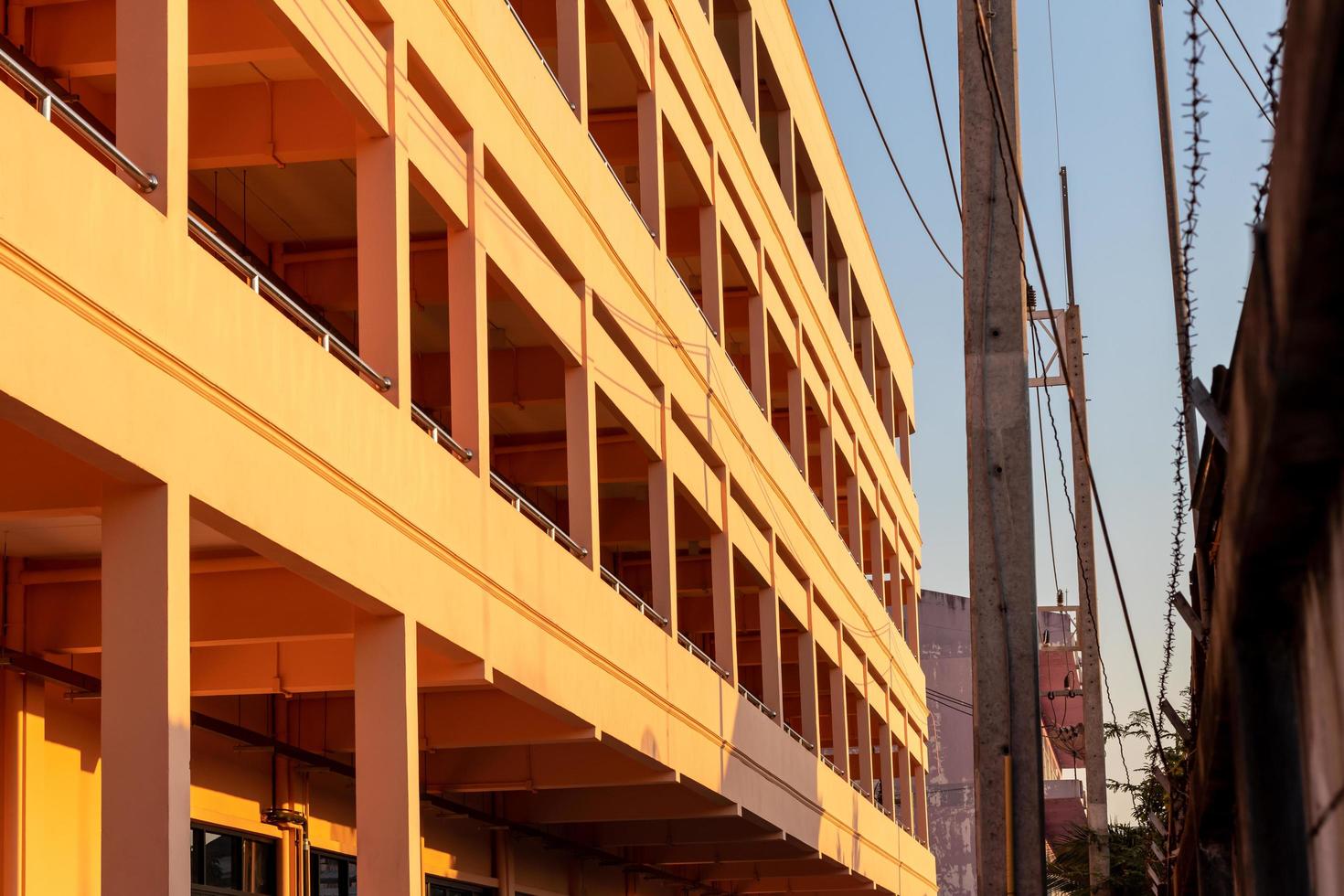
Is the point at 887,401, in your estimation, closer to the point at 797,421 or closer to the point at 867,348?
the point at 867,348

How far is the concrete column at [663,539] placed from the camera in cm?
2016

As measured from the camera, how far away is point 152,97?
945 cm

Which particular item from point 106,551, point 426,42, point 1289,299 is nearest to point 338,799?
point 426,42

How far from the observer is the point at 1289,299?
4785mm

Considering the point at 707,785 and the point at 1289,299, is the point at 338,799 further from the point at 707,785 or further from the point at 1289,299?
the point at 1289,299

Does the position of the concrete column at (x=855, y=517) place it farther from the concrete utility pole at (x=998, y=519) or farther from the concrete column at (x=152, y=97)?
the concrete column at (x=152, y=97)

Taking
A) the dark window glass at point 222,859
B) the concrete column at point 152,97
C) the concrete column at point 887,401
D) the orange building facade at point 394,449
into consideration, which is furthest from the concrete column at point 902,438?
the concrete column at point 152,97

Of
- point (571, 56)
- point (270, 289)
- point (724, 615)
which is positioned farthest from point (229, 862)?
point (571, 56)

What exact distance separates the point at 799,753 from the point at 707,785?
612 cm

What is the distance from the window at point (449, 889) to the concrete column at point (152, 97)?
1253cm

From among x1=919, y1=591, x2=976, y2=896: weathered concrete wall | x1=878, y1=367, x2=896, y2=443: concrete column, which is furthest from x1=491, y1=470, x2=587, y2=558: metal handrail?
x1=919, y1=591, x2=976, y2=896: weathered concrete wall

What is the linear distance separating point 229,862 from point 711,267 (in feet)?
35.4

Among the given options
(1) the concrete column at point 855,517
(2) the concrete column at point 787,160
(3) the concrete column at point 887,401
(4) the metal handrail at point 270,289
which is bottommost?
(4) the metal handrail at point 270,289

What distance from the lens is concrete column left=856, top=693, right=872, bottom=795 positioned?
3400 centimetres
